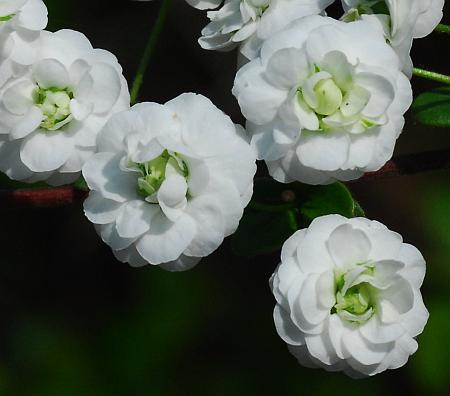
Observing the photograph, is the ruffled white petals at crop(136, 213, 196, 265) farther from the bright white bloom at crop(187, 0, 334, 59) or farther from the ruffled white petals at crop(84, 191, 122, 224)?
the bright white bloom at crop(187, 0, 334, 59)

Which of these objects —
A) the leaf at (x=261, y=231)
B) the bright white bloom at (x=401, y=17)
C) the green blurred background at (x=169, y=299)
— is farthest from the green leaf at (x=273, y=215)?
the green blurred background at (x=169, y=299)

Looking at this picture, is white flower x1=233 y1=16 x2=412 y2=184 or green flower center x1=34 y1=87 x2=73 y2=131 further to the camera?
green flower center x1=34 y1=87 x2=73 y2=131

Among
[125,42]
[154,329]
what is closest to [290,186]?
[154,329]

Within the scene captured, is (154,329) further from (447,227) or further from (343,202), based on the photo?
(343,202)

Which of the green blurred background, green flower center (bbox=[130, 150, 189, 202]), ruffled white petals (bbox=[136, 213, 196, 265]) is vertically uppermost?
green flower center (bbox=[130, 150, 189, 202])

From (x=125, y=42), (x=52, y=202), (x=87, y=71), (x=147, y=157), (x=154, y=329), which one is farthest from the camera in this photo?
(x=125, y=42)

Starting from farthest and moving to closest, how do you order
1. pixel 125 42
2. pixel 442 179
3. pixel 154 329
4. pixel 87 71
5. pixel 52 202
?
pixel 125 42
pixel 442 179
pixel 154 329
pixel 52 202
pixel 87 71

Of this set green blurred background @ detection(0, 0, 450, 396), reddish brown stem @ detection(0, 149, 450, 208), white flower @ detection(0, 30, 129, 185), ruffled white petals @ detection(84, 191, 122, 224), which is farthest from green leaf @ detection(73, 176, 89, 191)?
green blurred background @ detection(0, 0, 450, 396)
